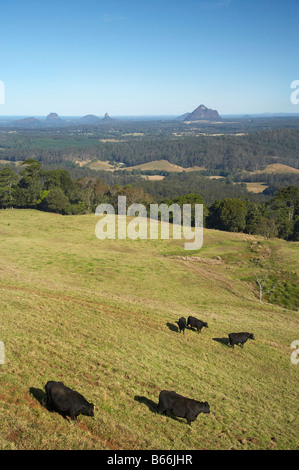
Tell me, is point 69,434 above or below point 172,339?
above

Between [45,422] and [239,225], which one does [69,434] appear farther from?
[239,225]

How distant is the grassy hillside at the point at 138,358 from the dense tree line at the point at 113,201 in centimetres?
4359

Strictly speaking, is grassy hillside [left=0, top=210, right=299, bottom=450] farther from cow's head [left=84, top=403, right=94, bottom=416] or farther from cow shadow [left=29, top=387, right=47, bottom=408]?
cow's head [left=84, top=403, right=94, bottom=416]

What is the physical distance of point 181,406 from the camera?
12.2 m

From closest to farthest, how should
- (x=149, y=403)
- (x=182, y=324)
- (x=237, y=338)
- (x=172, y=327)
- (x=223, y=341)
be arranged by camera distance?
(x=149, y=403) → (x=237, y=338) → (x=182, y=324) → (x=223, y=341) → (x=172, y=327)

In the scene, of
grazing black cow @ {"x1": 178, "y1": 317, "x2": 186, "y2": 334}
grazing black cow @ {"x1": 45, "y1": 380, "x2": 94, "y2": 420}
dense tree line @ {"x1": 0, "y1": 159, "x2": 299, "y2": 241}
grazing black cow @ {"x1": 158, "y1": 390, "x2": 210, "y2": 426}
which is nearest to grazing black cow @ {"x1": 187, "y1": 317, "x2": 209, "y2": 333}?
grazing black cow @ {"x1": 178, "y1": 317, "x2": 186, "y2": 334}

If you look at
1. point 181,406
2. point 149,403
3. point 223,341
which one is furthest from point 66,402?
point 223,341

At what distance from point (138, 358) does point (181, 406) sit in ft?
16.1

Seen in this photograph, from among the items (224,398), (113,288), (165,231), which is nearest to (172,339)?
(224,398)

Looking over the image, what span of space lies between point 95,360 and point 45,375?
2755 millimetres

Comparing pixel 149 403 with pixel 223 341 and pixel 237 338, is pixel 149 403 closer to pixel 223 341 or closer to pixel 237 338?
pixel 237 338

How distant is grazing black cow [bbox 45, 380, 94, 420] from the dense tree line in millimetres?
70430

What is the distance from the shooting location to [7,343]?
15.8 metres
